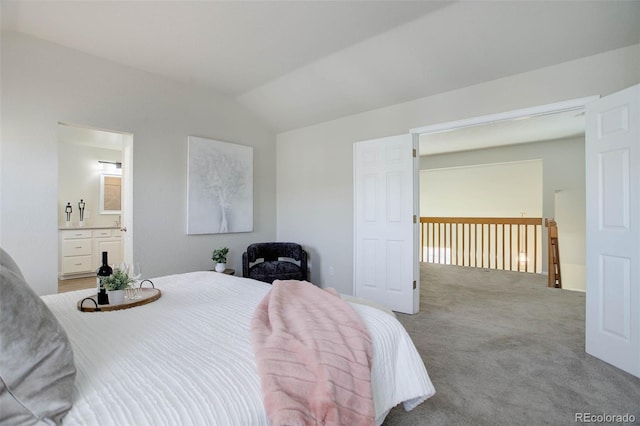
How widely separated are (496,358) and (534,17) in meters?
2.65

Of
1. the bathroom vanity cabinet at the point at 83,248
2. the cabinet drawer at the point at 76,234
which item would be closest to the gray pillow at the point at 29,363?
the bathroom vanity cabinet at the point at 83,248

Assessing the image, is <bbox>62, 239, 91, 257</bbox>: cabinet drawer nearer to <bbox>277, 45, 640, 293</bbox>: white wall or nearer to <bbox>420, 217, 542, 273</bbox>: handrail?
<bbox>277, 45, 640, 293</bbox>: white wall

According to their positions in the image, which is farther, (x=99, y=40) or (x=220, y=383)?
(x=99, y=40)

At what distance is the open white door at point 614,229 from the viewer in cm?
224

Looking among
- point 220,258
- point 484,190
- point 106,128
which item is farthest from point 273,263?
point 484,190

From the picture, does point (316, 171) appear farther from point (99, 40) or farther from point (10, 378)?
point (10, 378)

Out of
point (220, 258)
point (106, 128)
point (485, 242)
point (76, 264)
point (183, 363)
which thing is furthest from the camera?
point (485, 242)

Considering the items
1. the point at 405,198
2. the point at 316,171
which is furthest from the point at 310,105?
the point at 405,198

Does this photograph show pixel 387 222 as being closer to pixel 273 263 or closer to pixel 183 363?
pixel 273 263

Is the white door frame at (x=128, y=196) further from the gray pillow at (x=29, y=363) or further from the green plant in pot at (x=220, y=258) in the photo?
the gray pillow at (x=29, y=363)

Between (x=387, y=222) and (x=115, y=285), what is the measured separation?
285 centimetres

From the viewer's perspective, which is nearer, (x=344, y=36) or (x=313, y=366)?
(x=313, y=366)

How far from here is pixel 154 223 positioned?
360 cm

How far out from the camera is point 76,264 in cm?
511
